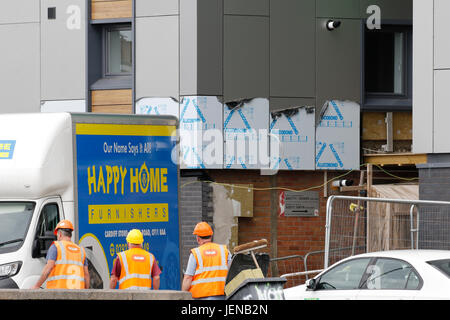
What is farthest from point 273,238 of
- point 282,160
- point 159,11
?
point 159,11

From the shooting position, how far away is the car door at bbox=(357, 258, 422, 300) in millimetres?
10086

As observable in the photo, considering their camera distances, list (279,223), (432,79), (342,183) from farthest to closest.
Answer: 1. (279,223)
2. (342,183)
3. (432,79)

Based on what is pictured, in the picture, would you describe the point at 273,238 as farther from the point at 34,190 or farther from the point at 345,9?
the point at 34,190

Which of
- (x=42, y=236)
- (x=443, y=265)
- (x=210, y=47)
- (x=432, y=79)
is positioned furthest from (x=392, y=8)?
(x=42, y=236)

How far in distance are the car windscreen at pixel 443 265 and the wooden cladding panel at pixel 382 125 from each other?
840 cm

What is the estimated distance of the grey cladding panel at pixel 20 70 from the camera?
18.6 metres

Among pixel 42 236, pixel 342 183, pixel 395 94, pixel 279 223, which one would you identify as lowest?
pixel 279 223

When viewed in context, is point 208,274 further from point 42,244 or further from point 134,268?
point 42,244

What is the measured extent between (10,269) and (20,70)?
8751mm

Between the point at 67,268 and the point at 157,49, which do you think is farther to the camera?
the point at 157,49

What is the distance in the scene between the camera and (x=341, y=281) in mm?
11180

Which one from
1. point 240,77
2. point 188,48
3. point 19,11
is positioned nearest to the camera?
point 188,48

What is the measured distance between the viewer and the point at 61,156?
11227mm

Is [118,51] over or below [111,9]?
below
